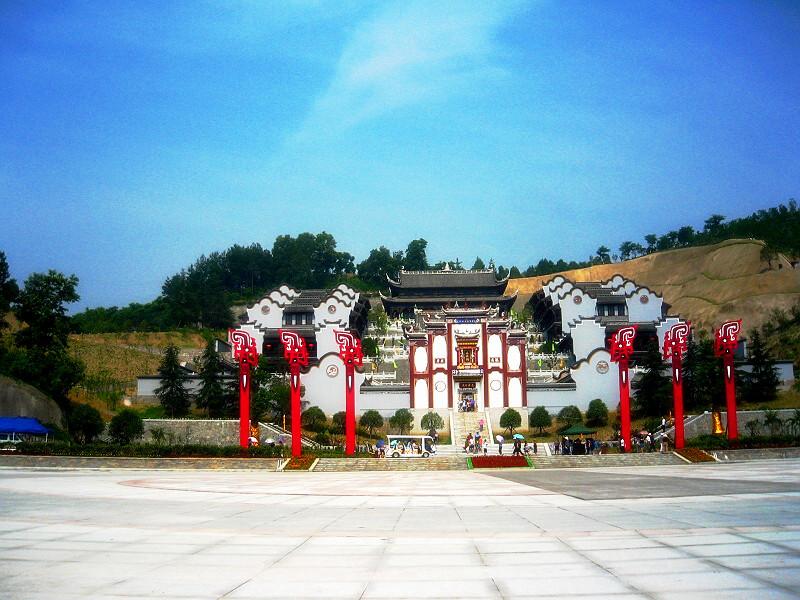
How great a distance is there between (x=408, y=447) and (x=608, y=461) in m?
12.9

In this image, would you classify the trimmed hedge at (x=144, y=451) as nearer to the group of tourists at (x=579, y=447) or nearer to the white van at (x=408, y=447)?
the white van at (x=408, y=447)

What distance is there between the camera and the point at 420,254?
466 ft

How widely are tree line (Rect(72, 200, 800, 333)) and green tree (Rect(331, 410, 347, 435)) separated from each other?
4983 cm

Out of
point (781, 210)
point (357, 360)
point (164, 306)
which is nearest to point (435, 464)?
point (357, 360)

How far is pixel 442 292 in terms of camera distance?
92.8 m

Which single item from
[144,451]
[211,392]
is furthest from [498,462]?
[211,392]

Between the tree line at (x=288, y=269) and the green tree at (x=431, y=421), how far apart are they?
53.1 metres

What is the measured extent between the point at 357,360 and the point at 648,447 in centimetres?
1827

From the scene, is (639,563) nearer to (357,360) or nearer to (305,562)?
(305,562)

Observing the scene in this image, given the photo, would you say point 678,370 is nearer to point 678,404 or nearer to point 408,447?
point 678,404

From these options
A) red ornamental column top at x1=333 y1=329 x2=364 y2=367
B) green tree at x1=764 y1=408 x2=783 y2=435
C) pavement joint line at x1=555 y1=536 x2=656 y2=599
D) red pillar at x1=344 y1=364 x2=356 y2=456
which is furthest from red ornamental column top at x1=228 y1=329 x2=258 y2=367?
pavement joint line at x1=555 y1=536 x2=656 y2=599

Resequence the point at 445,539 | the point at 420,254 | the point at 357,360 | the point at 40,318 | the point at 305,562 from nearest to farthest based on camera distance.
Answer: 1. the point at 305,562
2. the point at 445,539
3. the point at 357,360
4. the point at 40,318
5. the point at 420,254

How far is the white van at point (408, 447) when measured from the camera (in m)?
46.0

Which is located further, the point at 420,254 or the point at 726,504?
the point at 420,254
